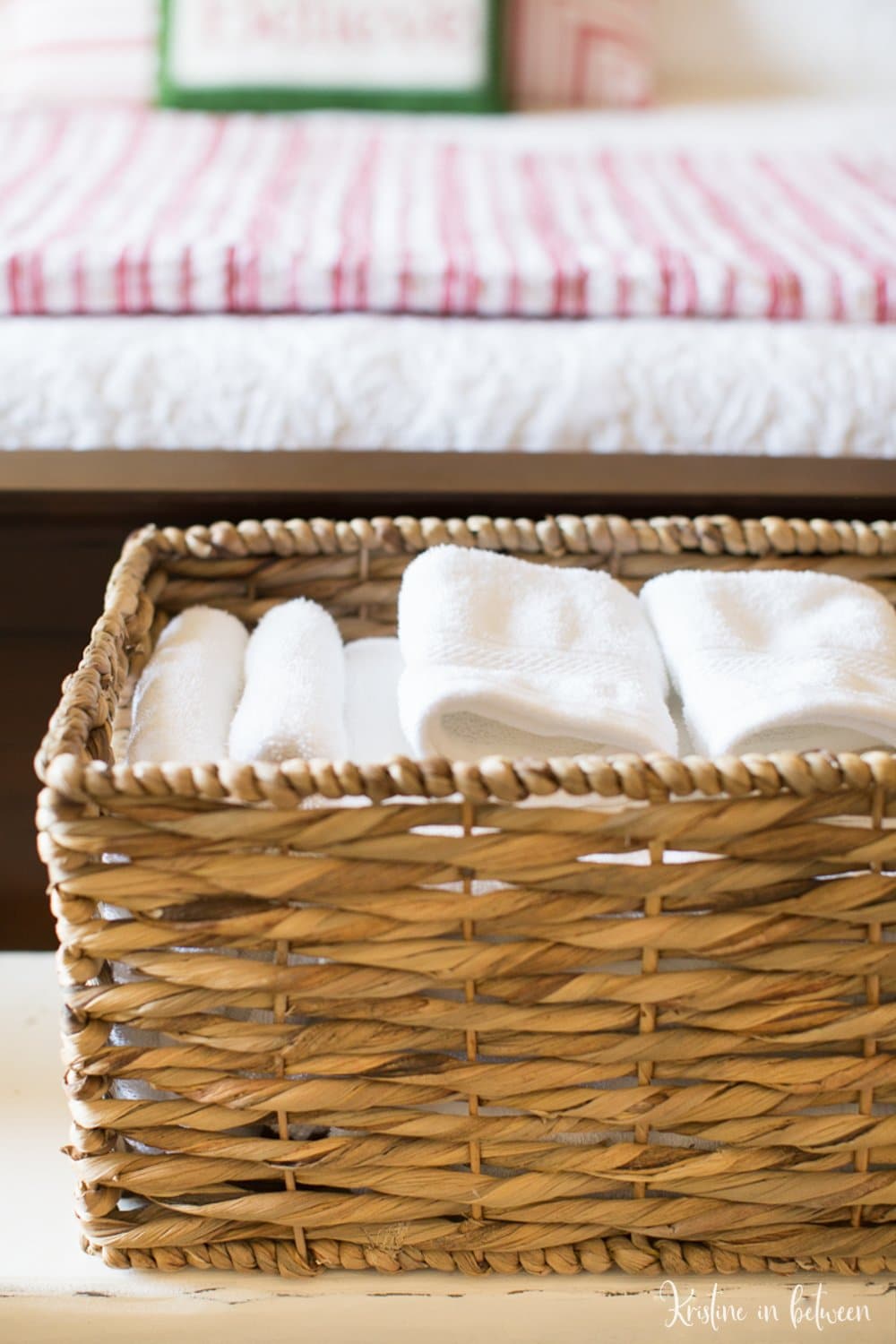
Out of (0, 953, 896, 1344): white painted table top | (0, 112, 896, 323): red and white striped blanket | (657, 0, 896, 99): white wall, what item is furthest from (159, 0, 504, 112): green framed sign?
(0, 953, 896, 1344): white painted table top

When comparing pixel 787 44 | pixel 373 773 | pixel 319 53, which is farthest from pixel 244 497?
pixel 787 44

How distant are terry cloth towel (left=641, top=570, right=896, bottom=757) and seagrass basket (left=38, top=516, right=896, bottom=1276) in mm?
56

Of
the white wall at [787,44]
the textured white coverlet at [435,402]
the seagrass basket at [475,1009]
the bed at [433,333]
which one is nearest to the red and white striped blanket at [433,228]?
the bed at [433,333]

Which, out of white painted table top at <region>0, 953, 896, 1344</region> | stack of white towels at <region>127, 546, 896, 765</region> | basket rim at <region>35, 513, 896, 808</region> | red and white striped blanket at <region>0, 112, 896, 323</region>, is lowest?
white painted table top at <region>0, 953, 896, 1344</region>

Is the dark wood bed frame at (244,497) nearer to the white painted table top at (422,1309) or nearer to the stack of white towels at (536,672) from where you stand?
the stack of white towels at (536,672)

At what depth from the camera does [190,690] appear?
779 millimetres

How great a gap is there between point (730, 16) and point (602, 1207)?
233 cm

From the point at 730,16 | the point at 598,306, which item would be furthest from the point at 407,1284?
the point at 730,16

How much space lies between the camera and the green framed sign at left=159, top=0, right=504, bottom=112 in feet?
6.47

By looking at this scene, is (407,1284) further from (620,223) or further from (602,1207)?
(620,223)

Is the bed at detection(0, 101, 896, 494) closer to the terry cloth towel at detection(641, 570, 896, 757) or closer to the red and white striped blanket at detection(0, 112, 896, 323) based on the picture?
the red and white striped blanket at detection(0, 112, 896, 323)

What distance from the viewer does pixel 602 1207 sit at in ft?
2.27

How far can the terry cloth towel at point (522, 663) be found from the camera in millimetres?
691

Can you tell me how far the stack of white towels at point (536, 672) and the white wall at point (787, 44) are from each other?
1.93 metres
